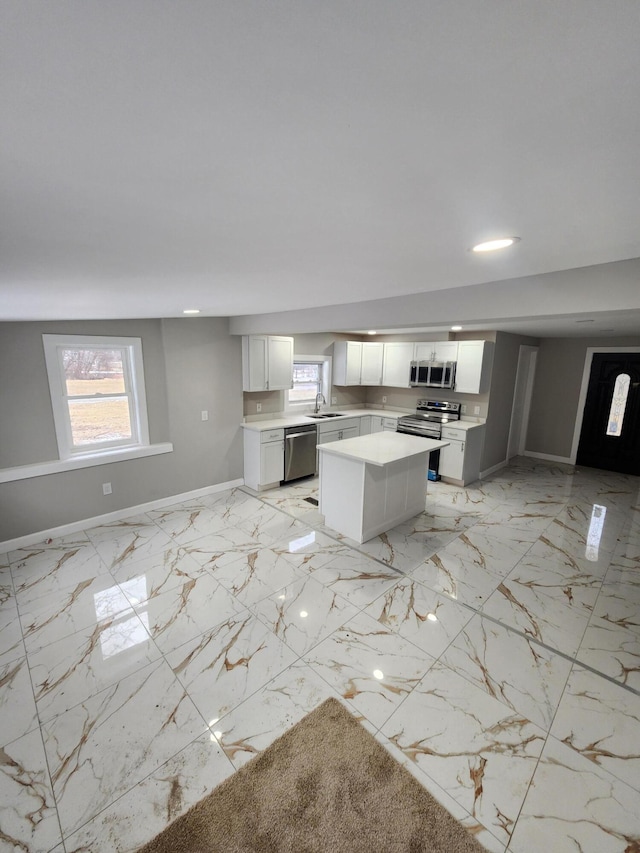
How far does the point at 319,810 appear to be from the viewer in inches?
61.7

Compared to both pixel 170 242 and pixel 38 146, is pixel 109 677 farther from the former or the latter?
pixel 38 146

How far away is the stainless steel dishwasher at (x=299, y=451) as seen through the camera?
16.6 ft

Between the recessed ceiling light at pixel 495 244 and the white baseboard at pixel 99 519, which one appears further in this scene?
the white baseboard at pixel 99 519

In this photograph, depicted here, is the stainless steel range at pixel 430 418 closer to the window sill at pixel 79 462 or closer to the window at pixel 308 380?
the window at pixel 308 380

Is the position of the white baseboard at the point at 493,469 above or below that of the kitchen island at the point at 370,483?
below

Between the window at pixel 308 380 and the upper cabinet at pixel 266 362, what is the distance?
0.56m

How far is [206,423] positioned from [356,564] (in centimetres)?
260

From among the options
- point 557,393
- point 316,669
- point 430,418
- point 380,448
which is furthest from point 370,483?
point 557,393

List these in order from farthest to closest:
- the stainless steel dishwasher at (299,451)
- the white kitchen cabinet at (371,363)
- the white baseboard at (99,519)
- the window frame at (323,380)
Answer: the white kitchen cabinet at (371,363) < the window frame at (323,380) < the stainless steel dishwasher at (299,451) < the white baseboard at (99,519)

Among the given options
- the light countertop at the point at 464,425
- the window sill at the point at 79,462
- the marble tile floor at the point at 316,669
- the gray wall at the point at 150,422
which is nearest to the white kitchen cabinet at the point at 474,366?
the light countertop at the point at 464,425

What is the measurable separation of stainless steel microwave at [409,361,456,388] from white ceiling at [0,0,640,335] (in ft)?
14.1

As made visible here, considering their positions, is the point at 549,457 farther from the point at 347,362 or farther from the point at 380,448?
the point at 380,448

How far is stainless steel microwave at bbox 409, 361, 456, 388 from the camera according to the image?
5449 millimetres

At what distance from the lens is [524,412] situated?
6754 millimetres
